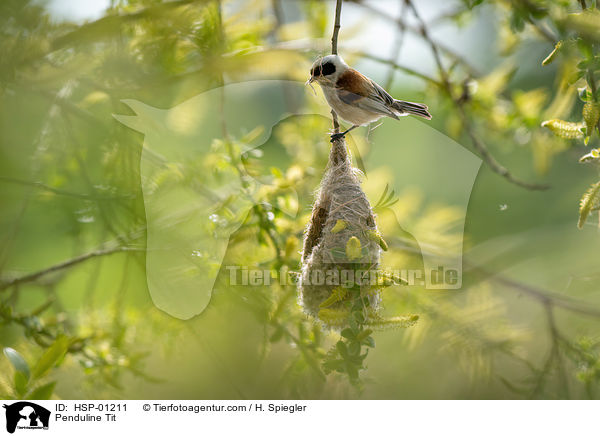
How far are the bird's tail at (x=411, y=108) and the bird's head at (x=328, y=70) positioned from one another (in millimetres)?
99

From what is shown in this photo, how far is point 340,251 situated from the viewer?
0.68m

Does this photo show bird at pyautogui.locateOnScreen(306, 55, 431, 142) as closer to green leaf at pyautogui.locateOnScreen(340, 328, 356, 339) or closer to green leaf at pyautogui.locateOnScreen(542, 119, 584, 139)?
green leaf at pyautogui.locateOnScreen(542, 119, 584, 139)

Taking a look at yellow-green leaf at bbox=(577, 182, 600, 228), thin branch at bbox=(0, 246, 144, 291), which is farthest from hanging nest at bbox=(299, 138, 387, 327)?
thin branch at bbox=(0, 246, 144, 291)

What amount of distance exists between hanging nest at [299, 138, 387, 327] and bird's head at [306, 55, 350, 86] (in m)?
0.11

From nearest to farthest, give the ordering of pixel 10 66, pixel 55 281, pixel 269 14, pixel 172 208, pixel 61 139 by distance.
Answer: pixel 10 66, pixel 172 208, pixel 61 139, pixel 55 281, pixel 269 14

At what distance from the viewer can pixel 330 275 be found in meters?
0.69

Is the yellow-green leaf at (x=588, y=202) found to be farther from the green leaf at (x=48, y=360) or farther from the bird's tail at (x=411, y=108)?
the green leaf at (x=48, y=360)

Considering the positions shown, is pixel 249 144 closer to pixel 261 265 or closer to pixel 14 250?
pixel 261 265

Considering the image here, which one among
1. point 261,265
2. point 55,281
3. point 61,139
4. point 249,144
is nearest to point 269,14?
point 249,144

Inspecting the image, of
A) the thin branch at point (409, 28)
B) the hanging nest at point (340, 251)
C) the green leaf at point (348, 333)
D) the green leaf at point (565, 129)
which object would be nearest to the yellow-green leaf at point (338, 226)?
the hanging nest at point (340, 251)

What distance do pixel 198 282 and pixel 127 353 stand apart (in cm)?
34

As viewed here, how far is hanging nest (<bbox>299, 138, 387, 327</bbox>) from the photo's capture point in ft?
2.17

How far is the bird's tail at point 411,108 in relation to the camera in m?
0.69

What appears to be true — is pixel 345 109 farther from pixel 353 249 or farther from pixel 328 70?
pixel 353 249
